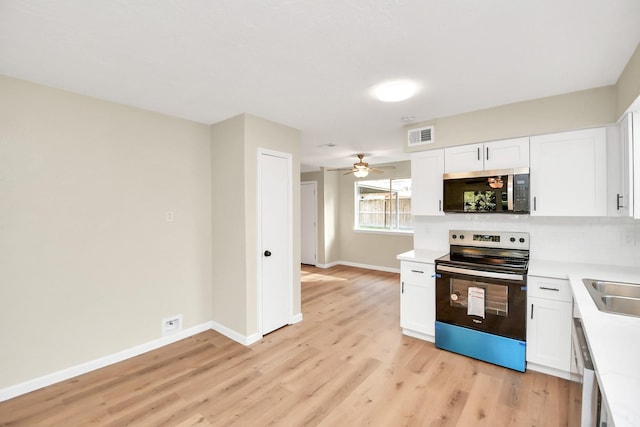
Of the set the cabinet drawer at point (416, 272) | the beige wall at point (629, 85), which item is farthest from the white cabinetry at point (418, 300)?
the beige wall at point (629, 85)

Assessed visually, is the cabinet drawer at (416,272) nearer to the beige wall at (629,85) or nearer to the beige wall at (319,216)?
the beige wall at (629,85)

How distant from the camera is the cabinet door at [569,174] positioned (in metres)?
2.47

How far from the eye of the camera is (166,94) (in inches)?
101

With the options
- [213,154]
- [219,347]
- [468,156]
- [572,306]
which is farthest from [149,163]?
[572,306]

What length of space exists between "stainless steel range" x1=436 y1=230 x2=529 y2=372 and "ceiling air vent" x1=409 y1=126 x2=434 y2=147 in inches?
48.0

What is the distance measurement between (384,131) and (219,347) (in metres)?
3.20

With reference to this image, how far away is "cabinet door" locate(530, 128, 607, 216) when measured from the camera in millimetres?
2473

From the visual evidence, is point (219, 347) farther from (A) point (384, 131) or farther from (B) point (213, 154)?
(A) point (384, 131)

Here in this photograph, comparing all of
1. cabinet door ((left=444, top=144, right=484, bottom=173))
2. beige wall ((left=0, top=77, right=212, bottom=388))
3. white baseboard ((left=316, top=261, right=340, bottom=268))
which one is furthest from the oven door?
white baseboard ((left=316, top=261, right=340, bottom=268))

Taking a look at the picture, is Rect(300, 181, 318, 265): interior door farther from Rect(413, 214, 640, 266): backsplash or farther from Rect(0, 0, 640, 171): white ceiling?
Rect(0, 0, 640, 171): white ceiling

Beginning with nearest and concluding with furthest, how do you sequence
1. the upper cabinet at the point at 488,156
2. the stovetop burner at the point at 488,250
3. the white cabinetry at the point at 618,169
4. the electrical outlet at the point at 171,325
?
the white cabinetry at the point at 618,169 → the stovetop burner at the point at 488,250 → the upper cabinet at the point at 488,156 → the electrical outlet at the point at 171,325

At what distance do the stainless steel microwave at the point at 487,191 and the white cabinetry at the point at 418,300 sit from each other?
73cm

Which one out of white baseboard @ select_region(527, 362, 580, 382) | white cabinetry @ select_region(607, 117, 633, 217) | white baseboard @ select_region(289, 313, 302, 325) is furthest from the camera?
white baseboard @ select_region(289, 313, 302, 325)

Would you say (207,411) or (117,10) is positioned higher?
(117,10)
